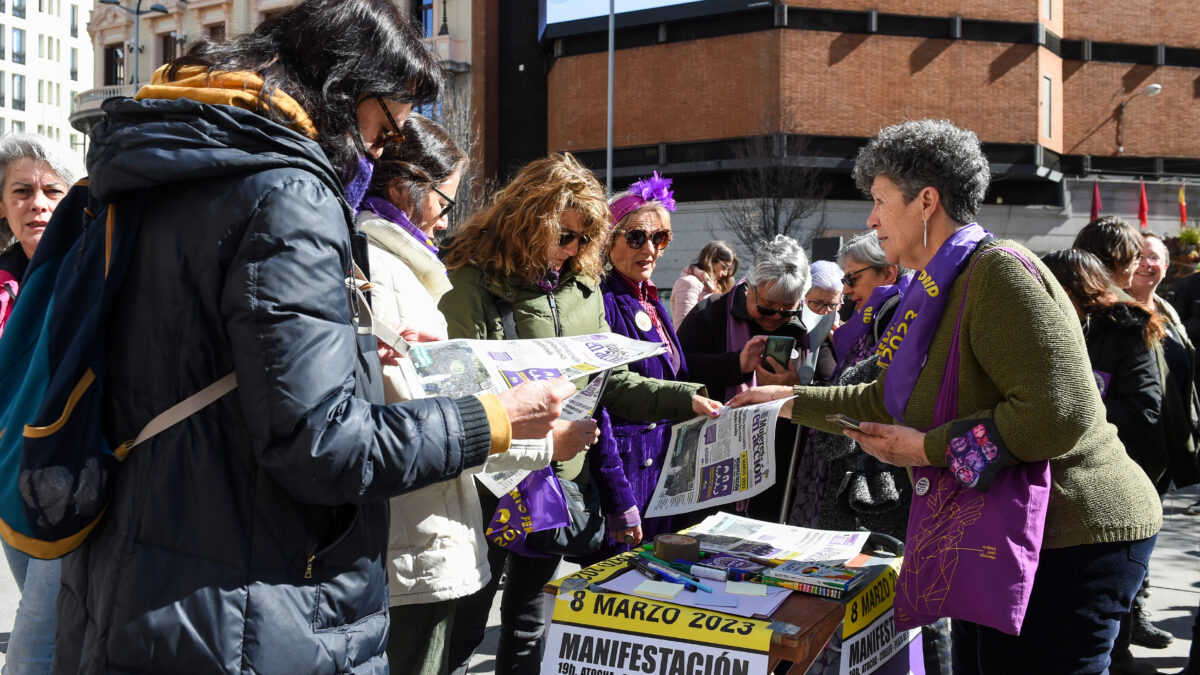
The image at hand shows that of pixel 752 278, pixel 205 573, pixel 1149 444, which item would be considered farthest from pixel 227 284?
pixel 1149 444

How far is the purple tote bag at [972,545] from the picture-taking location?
7.39ft

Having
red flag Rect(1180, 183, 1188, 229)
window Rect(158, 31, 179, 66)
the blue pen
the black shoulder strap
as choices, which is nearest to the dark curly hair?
the blue pen

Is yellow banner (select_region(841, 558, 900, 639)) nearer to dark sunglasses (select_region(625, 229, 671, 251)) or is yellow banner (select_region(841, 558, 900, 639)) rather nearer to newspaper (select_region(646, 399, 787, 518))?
newspaper (select_region(646, 399, 787, 518))

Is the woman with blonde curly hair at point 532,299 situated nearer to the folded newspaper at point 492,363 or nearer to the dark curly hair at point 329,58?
the folded newspaper at point 492,363

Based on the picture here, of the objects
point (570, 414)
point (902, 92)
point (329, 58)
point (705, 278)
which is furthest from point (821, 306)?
point (902, 92)

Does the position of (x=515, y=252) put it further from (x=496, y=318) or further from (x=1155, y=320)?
(x=1155, y=320)

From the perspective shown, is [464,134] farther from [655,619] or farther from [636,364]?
[655,619]

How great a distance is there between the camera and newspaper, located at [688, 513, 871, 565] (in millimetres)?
2639

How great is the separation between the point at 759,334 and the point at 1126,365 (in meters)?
1.68

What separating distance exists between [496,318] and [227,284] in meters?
1.70

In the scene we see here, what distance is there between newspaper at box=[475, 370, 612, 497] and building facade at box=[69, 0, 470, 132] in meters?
31.2

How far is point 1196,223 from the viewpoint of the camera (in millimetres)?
27250

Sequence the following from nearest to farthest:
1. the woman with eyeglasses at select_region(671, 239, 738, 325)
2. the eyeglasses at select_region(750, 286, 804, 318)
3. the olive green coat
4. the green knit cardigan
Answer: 1. the green knit cardigan
2. the olive green coat
3. the eyeglasses at select_region(750, 286, 804, 318)
4. the woman with eyeglasses at select_region(671, 239, 738, 325)

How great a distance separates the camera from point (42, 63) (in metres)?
78.8
